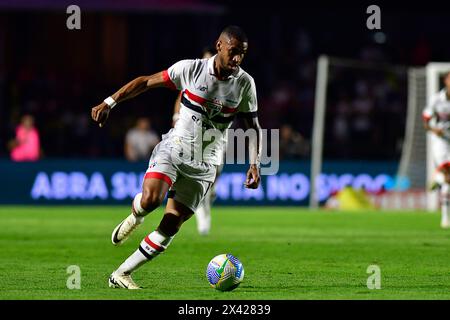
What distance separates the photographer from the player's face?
987 cm

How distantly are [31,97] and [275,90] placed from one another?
683cm

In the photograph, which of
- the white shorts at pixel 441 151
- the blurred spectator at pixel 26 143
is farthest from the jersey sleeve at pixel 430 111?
the blurred spectator at pixel 26 143

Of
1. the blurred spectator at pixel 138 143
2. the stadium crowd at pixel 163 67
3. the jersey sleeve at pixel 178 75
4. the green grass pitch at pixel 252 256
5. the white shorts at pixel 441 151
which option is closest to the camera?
the green grass pitch at pixel 252 256

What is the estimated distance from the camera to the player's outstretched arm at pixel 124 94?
9711 millimetres

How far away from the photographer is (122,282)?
9.94 m

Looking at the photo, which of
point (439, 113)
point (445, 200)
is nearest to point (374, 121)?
point (439, 113)

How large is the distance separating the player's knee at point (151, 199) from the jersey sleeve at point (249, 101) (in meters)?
1.27

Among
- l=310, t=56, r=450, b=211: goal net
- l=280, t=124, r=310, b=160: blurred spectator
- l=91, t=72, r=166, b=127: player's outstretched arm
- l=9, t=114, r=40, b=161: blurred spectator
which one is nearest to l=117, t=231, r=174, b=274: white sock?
l=91, t=72, r=166, b=127: player's outstretched arm

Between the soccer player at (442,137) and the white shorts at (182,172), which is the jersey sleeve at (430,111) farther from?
the white shorts at (182,172)

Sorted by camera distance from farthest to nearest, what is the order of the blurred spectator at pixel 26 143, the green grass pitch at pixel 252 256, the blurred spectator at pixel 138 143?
the blurred spectator at pixel 138 143 → the blurred spectator at pixel 26 143 → the green grass pitch at pixel 252 256

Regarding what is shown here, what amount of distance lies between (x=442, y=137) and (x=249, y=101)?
9.67 metres

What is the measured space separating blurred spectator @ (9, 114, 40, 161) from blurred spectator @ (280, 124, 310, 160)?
20.4ft

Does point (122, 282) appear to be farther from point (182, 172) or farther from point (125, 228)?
point (182, 172)
